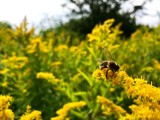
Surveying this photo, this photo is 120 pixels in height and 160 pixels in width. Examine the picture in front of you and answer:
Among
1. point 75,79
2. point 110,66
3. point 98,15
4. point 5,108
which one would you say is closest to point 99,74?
point 110,66

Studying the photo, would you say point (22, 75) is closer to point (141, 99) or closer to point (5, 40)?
point (5, 40)

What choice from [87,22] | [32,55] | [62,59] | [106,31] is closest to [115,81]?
[106,31]

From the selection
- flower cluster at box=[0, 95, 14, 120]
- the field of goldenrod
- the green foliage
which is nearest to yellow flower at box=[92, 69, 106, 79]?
the field of goldenrod

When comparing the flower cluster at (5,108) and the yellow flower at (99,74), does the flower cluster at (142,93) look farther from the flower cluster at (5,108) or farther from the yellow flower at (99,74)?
the flower cluster at (5,108)

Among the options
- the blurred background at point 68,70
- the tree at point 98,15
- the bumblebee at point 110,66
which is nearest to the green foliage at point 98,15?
the tree at point 98,15

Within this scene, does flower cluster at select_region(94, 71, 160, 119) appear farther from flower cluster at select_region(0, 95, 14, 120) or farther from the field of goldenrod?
flower cluster at select_region(0, 95, 14, 120)

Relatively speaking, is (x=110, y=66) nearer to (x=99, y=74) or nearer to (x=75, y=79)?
(x=99, y=74)

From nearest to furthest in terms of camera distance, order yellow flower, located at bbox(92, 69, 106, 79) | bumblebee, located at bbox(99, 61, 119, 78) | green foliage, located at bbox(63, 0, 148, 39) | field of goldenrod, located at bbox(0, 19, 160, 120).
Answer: yellow flower, located at bbox(92, 69, 106, 79)
bumblebee, located at bbox(99, 61, 119, 78)
field of goldenrod, located at bbox(0, 19, 160, 120)
green foliage, located at bbox(63, 0, 148, 39)
